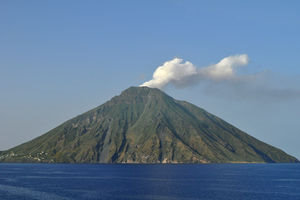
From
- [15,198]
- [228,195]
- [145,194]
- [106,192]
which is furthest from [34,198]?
[228,195]

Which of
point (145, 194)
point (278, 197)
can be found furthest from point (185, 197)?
point (278, 197)

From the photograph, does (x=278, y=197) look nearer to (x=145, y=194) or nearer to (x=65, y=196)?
(x=145, y=194)

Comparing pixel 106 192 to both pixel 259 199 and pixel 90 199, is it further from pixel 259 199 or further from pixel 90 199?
pixel 259 199

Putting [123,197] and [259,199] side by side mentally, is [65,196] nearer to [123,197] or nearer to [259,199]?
[123,197]

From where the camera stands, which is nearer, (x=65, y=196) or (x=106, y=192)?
(x=65, y=196)

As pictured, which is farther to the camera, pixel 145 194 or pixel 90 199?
pixel 145 194

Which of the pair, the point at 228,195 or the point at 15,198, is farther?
the point at 228,195

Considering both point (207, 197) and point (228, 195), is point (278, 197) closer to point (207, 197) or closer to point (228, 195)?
point (228, 195)

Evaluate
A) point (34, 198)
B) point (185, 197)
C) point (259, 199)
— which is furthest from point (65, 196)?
point (259, 199)
